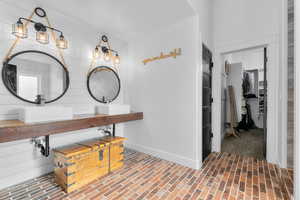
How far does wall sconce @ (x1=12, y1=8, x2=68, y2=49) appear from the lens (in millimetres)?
1804

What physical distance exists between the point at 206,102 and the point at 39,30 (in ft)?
9.51

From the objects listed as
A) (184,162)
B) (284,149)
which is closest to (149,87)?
(184,162)

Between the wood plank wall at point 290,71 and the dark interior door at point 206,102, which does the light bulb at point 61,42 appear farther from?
the wood plank wall at point 290,71

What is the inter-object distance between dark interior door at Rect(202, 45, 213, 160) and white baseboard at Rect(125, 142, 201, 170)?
0.38 m

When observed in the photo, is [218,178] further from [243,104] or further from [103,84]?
[243,104]

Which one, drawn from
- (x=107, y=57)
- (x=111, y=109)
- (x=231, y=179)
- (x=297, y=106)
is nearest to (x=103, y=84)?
(x=107, y=57)

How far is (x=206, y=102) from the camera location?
2713 millimetres

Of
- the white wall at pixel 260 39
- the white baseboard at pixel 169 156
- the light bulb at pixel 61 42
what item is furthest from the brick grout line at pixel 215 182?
the light bulb at pixel 61 42

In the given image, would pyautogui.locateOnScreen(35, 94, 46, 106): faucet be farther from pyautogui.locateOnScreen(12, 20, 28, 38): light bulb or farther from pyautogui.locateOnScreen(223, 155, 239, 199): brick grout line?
pyautogui.locateOnScreen(223, 155, 239, 199): brick grout line

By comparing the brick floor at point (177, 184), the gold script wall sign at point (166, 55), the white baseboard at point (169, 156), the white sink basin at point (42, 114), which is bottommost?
the brick floor at point (177, 184)

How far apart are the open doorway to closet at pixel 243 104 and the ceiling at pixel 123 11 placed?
2.09 m

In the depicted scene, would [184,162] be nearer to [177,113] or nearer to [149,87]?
[177,113]

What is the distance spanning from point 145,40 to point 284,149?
295 centimetres

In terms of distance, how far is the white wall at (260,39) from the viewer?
228 centimetres
